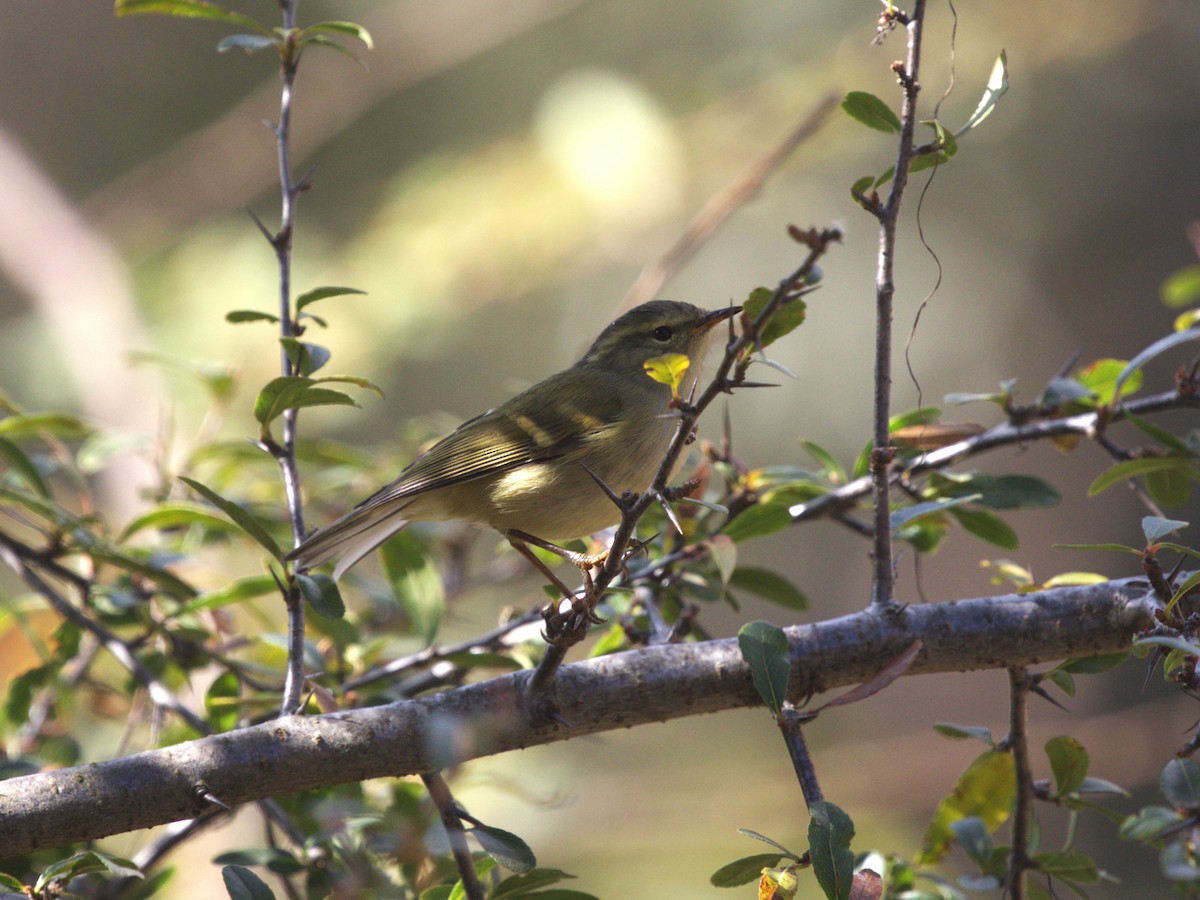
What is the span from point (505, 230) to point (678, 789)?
314cm

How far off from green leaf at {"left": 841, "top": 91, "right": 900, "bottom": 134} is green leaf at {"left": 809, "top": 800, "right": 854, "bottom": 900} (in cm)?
107

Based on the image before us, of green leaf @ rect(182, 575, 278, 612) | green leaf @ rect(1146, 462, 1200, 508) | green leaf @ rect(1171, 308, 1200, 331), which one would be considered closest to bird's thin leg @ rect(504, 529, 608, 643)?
green leaf @ rect(182, 575, 278, 612)

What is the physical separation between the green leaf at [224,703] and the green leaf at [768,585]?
3.73ft

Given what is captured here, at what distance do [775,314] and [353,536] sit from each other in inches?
58.2

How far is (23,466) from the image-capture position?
8.01ft

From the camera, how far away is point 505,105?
9227 mm

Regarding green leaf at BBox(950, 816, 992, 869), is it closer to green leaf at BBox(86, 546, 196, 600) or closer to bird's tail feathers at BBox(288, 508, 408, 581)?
bird's tail feathers at BBox(288, 508, 408, 581)

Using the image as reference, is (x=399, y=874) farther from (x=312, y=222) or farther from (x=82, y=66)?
(x=82, y=66)

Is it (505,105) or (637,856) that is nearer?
(637,856)

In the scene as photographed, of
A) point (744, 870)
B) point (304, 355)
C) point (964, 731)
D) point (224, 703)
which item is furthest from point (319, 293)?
point (964, 731)

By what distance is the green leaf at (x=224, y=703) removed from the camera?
223 centimetres

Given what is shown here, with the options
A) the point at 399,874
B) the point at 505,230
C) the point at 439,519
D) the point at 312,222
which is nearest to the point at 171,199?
the point at 505,230

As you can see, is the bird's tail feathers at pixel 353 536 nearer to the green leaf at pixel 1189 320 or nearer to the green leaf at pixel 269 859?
the green leaf at pixel 269 859

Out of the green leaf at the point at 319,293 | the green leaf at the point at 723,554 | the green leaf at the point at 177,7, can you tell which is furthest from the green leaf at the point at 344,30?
the green leaf at the point at 723,554
